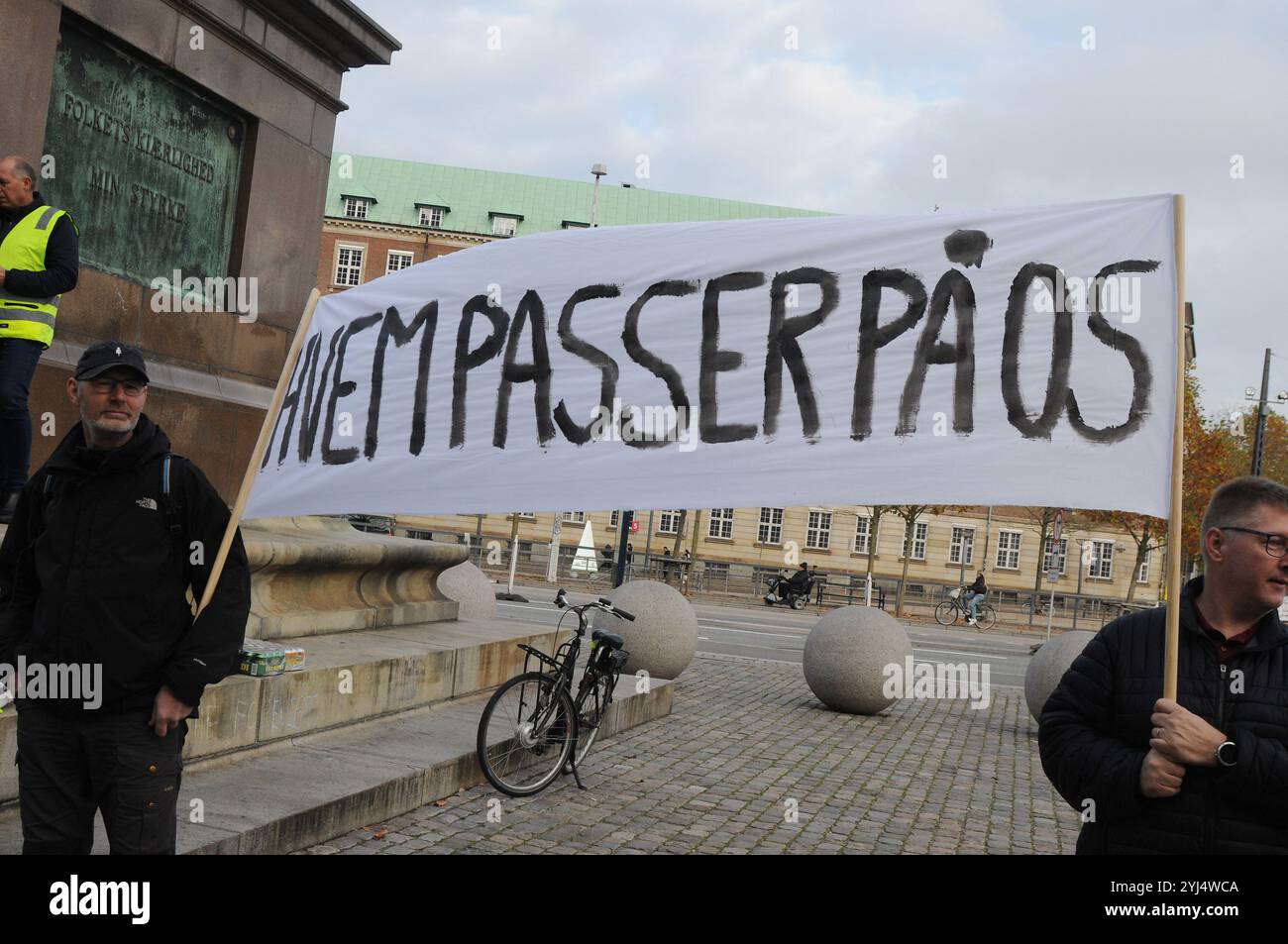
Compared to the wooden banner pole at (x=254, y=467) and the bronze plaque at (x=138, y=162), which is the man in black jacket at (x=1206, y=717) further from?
the bronze plaque at (x=138, y=162)

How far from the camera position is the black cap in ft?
11.0

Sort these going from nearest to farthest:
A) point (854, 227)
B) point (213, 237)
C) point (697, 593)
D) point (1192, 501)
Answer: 1. point (854, 227)
2. point (213, 237)
3. point (697, 593)
4. point (1192, 501)

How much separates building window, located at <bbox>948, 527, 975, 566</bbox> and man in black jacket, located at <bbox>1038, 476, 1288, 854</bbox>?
62745 mm

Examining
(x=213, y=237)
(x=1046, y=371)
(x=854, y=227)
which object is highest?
(x=213, y=237)

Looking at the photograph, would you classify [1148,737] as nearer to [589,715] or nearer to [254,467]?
[254,467]

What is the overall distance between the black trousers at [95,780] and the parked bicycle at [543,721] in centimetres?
407

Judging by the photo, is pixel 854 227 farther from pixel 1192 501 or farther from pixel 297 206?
pixel 1192 501

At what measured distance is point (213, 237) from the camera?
29.1 ft

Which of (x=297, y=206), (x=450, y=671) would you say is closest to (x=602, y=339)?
(x=450, y=671)

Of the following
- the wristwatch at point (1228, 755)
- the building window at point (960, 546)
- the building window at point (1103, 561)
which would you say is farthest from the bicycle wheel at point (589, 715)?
the building window at point (1103, 561)

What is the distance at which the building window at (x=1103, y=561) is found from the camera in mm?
65312

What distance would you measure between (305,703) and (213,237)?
12.4 feet

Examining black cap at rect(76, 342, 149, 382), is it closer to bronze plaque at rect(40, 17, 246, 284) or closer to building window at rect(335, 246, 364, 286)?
bronze plaque at rect(40, 17, 246, 284)

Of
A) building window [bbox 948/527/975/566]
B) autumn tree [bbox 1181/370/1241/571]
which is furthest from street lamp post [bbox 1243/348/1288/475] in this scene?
building window [bbox 948/527/975/566]
